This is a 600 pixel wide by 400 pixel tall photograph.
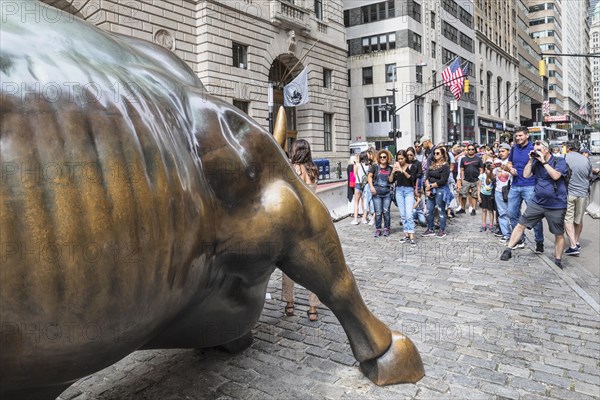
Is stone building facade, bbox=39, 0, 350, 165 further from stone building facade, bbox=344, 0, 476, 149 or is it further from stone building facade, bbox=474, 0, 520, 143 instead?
stone building facade, bbox=474, 0, 520, 143

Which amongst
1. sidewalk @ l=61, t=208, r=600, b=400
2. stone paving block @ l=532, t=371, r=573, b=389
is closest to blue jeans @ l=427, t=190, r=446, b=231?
sidewalk @ l=61, t=208, r=600, b=400

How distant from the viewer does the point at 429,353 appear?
387cm

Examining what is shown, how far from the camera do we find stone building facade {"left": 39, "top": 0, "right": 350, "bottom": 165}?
19625 mm

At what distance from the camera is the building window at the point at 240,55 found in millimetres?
24375

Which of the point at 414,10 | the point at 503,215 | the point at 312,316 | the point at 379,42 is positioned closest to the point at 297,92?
the point at 503,215

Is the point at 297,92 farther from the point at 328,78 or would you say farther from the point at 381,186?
the point at 381,186

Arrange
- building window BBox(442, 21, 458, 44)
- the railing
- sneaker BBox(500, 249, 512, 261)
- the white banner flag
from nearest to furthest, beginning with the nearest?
1. sneaker BBox(500, 249, 512, 261)
2. the white banner flag
3. the railing
4. building window BBox(442, 21, 458, 44)

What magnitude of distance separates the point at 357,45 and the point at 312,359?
1817 inches

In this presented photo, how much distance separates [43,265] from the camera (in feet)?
4.80

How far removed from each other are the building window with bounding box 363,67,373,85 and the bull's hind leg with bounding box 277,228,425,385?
44.3 meters

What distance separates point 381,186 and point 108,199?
8419 millimetres

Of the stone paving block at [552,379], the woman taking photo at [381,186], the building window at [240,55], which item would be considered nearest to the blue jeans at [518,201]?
the woman taking photo at [381,186]

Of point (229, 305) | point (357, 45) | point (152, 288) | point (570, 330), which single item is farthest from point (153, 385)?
point (357, 45)

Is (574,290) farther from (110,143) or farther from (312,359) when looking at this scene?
(110,143)
